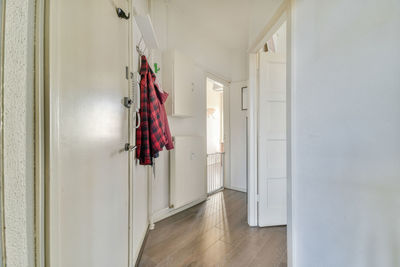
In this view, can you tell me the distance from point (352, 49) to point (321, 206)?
32.9 inches

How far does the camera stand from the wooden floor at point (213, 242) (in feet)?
4.55

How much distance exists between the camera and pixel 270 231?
183cm

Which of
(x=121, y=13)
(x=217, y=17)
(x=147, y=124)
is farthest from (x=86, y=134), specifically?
(x=217, y=17)

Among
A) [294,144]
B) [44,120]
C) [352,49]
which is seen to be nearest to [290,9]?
[352,49]

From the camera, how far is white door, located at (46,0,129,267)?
0.48 m

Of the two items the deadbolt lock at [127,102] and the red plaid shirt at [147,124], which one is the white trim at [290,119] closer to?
the red plaid shirt at [147,124]

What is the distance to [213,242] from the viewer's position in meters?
1.62

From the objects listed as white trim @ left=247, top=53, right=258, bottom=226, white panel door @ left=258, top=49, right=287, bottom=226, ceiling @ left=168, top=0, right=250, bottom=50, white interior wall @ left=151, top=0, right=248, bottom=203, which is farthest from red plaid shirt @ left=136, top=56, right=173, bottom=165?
ceiling @ left=168, top=0, right=250, bottom=50

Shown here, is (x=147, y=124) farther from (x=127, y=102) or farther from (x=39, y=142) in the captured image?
(x=39, y=142)

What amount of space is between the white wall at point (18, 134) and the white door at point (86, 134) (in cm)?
5

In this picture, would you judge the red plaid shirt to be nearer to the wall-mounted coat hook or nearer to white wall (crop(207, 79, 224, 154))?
the wall-mounted coat hook

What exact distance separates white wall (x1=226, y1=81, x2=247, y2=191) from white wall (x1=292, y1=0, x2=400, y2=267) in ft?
6.58

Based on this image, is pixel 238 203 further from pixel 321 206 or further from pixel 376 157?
pixel 376 157

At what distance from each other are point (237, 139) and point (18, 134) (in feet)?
10.0
